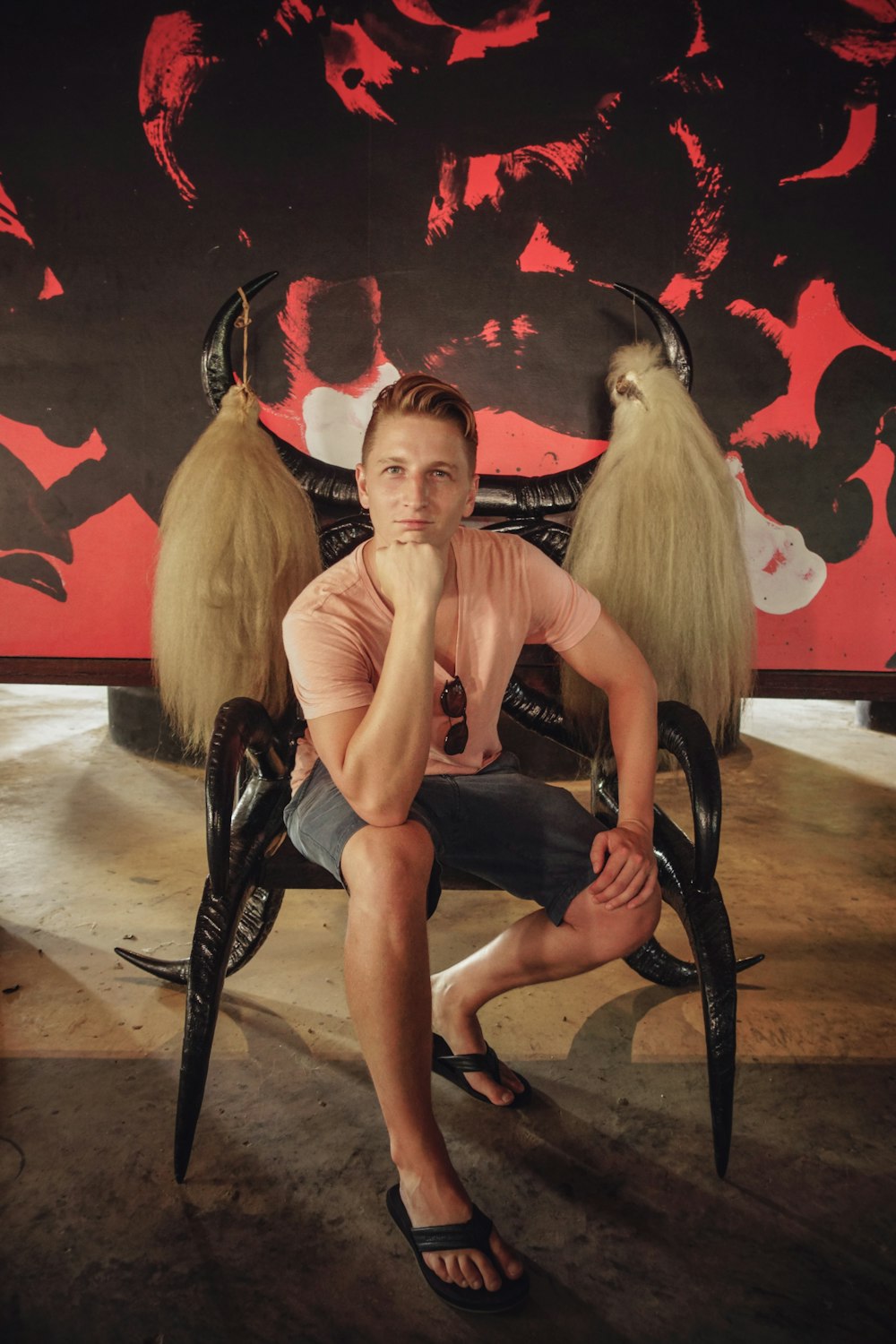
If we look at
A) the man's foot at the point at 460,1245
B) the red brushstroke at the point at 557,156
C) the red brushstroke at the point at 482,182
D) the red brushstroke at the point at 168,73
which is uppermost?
the red brushstroke at the point at 168,73

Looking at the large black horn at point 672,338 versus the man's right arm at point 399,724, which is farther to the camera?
the large black horn at point 672,338

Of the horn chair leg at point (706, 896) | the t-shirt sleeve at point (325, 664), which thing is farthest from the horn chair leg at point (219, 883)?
the horn chair leg at point (706, 896)

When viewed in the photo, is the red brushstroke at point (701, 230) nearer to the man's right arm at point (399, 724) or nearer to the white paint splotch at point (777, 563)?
the white paint splotch at point (777, 563)

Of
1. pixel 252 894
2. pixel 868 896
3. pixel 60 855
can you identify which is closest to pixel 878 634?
pixel 868 896

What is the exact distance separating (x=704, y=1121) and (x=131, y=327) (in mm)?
1994

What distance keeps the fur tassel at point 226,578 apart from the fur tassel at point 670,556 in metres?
0.60

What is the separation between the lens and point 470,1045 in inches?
57.6

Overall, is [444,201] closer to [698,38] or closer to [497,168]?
[497,168]

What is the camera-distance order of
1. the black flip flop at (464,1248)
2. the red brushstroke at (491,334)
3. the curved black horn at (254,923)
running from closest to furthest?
the black flip flop at (464,1248) → the curved black horn at (254,923) → the red brushstroke at (491,334)

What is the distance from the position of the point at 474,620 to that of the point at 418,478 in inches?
9.9

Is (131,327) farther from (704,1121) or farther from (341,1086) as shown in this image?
(704,1121)

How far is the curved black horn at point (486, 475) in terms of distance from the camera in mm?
1981

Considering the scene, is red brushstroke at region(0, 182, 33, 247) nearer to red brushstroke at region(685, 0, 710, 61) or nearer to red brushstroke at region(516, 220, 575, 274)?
red brushstroke at region(516, 220, 575, 274)

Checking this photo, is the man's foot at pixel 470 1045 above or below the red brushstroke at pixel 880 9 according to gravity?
below
